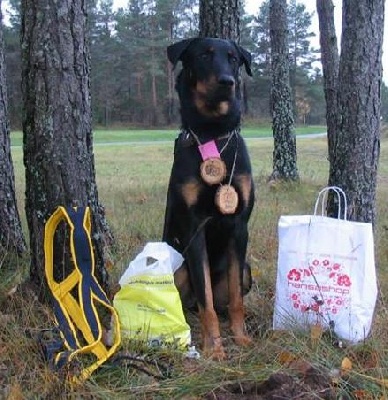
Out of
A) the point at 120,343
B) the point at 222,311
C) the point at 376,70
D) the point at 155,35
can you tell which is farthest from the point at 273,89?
the point at 155,35

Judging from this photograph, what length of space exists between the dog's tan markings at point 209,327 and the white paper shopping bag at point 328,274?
0.34 m

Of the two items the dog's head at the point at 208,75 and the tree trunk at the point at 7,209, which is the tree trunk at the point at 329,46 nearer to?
the tree trunk at the point at 7,209

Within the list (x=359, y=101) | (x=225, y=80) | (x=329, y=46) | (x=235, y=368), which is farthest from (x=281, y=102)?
(x=235, y=368)

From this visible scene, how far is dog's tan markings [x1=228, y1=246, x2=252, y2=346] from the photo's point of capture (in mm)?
3457

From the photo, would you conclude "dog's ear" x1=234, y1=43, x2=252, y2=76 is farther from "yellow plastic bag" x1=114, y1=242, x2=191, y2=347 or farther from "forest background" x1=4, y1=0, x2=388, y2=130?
"forest background" x1=4, y1=0, x2=388, y2=130

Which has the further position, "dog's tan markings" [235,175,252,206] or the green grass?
the green grass

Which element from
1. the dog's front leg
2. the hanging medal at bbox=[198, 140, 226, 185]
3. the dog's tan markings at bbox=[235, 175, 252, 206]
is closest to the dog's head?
the hanging medal at bbox=[198, 140, 226, 185]

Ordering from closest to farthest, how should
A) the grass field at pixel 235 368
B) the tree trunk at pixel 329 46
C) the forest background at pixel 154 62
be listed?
the grass field at pixel 235 368 < the tree trunk at pixel 329 46 < the forest background at pixel 154 62

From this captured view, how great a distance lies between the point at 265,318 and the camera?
12.0 ft

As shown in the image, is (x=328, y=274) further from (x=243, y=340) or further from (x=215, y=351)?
(x=215, y=351)

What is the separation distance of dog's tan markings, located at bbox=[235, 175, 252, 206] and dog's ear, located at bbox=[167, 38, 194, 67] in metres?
0.76

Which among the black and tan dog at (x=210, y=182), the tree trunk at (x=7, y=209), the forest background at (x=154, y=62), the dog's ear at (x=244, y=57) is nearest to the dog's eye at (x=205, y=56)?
the black and tan dog at (x=210, y=182)

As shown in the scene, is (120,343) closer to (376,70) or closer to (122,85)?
(376,70)

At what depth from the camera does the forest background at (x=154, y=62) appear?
51.0 metres
